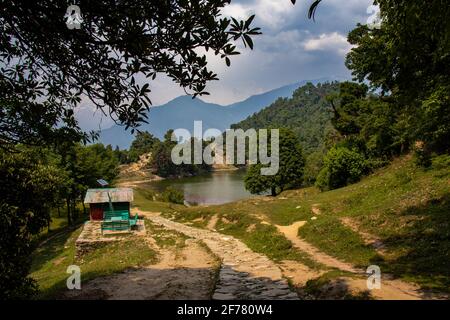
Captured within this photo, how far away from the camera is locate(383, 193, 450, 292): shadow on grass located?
12094 mm

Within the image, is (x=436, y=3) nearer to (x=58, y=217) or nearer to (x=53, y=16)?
(x=53, y=16)

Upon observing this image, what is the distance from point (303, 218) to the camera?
1102 inches

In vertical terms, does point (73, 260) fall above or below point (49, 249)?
above

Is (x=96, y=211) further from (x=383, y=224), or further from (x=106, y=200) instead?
(x=383, y=224)

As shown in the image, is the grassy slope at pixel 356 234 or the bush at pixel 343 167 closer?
the grassy slope at pixel 356 234

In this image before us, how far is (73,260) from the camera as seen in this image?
2775 centimetres

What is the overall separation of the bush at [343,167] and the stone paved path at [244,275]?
23.1 metres

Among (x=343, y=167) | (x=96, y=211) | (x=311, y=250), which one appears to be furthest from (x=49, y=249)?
(x=343, y=167)

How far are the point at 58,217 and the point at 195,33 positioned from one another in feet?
194

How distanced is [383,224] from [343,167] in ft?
79.9

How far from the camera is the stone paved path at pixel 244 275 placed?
Result: 11.2 metres

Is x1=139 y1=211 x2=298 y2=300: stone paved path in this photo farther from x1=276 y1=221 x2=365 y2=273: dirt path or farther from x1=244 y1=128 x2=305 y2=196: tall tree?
x1=244 y1=128 x2=305 y2=196: tall tree

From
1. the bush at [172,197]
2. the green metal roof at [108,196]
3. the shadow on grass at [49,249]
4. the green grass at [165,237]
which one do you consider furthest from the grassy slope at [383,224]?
the bush at [172,197]

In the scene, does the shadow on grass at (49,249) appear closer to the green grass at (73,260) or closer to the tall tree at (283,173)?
the green grass at (73,260)
